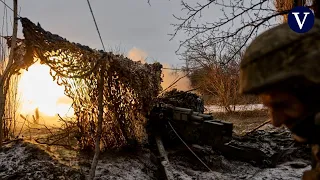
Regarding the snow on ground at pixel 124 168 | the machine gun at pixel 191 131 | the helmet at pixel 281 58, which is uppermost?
the helmet at pixel 281 58

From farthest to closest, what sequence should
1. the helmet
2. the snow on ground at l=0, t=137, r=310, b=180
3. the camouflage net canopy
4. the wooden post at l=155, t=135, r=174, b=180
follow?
A: the wooden post at l=155, t=135, r=174, b=180
the snow on ground at l=0, t=137, r=310, b=180
the camouflage net canopy
the helmet

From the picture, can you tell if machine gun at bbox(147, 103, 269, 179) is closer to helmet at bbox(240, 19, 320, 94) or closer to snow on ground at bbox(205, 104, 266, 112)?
helmet at bbox(240, 19, 320, 94)

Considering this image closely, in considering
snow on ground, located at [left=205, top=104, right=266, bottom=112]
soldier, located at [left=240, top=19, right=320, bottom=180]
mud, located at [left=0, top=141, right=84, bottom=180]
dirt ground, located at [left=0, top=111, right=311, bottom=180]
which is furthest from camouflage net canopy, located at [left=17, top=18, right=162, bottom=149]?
snow on ground, located at [left=205, top=104, right=266, bottom=112]

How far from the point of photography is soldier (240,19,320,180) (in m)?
1.05

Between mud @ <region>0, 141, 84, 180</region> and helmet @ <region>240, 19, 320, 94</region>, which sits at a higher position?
helmet @ <region>240, 19, 320, 94</region>

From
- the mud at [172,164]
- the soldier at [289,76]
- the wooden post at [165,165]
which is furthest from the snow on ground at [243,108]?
the soldier at [289,76]

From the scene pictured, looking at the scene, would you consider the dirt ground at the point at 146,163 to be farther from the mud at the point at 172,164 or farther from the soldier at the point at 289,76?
the soldier at the point at 289,76

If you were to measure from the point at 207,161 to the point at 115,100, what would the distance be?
9.09ft

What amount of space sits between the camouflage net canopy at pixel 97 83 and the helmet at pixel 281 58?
446 centimetres

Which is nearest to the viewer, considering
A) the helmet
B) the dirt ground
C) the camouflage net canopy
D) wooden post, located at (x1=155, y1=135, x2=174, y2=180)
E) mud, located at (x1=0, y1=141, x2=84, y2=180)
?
the helmet

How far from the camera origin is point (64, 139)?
7.34 metres

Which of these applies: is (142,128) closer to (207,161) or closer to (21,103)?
(207,161)

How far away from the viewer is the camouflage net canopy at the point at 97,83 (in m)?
5.21

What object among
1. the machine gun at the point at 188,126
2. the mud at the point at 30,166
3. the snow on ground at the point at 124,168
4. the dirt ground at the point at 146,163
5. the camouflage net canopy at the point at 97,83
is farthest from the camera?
the machine gun at the point at 188,126
